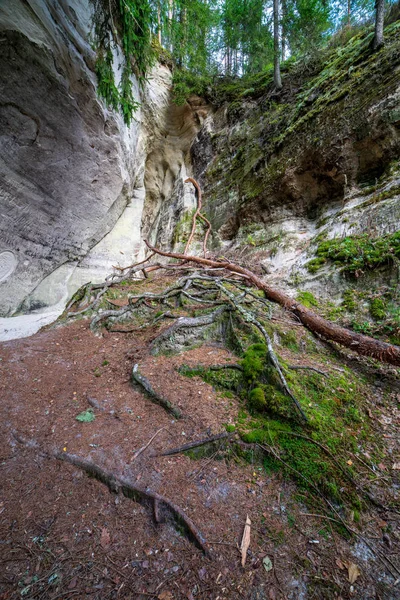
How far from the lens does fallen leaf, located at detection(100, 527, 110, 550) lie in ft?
4.85

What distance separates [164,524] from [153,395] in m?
1.25

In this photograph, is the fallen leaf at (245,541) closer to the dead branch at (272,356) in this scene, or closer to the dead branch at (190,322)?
the dead branch at (272,356)

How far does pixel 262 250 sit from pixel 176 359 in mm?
6051

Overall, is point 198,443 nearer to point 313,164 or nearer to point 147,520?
point 147,520

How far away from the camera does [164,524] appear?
5.30 ft

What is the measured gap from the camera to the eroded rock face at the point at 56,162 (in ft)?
15.9

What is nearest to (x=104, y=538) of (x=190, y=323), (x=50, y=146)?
(x=190, y=323)

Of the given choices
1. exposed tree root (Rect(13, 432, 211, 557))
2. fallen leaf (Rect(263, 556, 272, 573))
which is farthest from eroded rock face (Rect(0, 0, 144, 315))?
fallen leaf (Rect(263, 556, 272, 573))

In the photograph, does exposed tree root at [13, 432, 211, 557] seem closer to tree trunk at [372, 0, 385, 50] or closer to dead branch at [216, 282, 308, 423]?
dead branch at [216, 282, 308, 423]

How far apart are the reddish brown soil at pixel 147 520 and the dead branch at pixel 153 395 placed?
6cm

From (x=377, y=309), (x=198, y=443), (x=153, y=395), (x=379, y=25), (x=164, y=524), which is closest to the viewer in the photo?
(x=164, y=524)

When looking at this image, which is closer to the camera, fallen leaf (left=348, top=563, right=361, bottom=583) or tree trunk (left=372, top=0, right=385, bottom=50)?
fallen leaf (left=348, top=563, right=361, bottom=583)

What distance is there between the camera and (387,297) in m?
3.94

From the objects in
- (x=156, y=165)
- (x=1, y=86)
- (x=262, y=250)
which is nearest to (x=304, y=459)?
(x=262, y=250)
